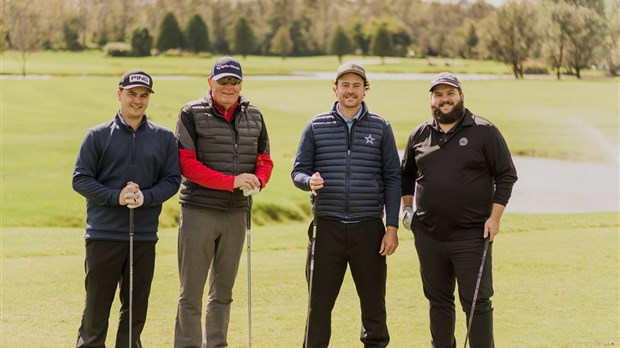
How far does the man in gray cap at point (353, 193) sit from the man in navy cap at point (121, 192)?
3.08 feet

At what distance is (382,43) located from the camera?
4619 centimetres

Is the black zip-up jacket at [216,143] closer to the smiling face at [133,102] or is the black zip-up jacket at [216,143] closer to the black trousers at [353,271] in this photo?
the smiling face at [133,102]

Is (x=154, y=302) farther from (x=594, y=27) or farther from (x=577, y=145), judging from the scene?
(x=594, y=27)

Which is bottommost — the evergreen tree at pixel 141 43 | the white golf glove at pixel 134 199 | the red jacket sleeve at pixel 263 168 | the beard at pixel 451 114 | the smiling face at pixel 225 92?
the white golf glove at pixel 134 199

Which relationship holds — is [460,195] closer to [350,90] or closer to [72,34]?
[350,90]

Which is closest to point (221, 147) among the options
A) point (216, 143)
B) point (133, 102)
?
point (216, 143)

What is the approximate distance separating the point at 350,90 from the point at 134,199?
160cm

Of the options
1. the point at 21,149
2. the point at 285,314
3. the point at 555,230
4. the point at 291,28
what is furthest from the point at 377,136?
the point at 291,28

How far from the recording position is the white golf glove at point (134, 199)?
5180mm

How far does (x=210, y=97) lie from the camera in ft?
18.8

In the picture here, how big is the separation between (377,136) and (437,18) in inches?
1708

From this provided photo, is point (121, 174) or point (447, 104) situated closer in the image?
point (121, 174)

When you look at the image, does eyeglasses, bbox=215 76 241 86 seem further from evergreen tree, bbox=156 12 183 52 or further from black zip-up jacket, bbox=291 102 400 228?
evergreen tree, bbox=156 12 183 52

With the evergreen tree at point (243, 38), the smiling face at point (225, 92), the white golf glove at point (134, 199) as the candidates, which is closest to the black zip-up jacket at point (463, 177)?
the smiling face at point (225, 92)
